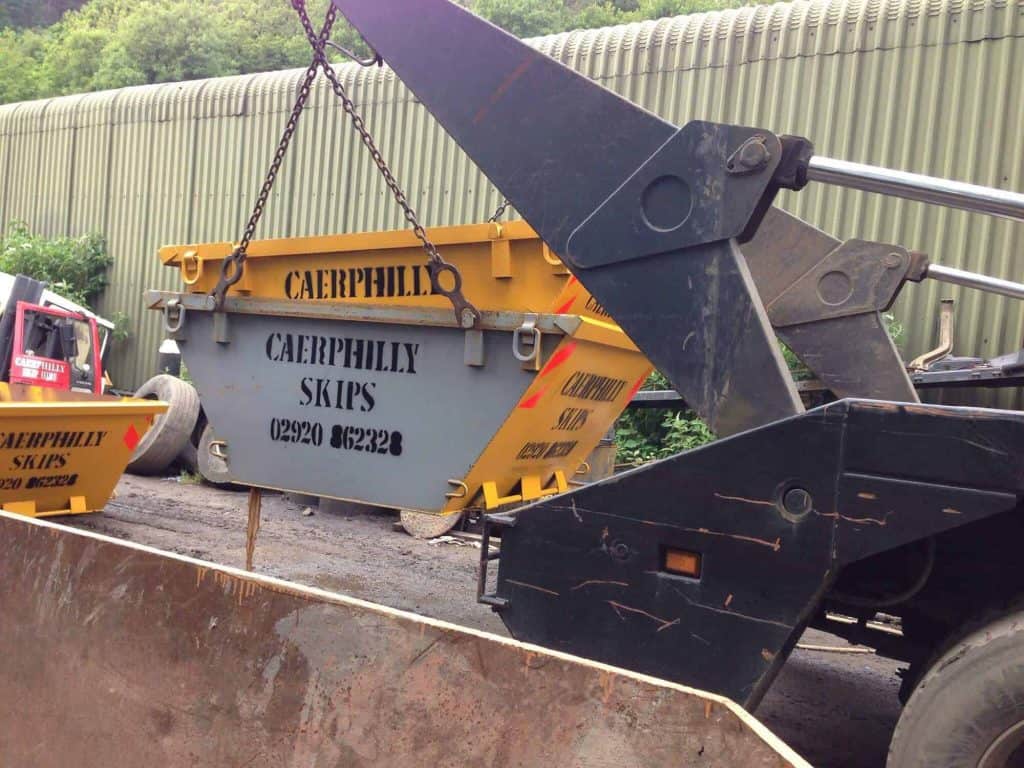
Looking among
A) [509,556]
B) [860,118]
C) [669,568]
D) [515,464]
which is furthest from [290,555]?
[860,118]

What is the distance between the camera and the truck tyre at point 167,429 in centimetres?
1096

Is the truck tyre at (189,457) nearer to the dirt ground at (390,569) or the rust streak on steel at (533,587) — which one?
the dirt ground at (390,569)

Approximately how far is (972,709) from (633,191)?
1.70 meters

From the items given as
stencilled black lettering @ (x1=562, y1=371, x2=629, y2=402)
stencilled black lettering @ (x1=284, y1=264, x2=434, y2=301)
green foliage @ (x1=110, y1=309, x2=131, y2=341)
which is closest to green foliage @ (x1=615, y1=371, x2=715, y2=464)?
stencilled black lettering @ (x1=562, y1=371, x2=629, y2=402)

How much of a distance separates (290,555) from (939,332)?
5740 mm

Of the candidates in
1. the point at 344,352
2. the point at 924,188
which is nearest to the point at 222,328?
the point at 344,352

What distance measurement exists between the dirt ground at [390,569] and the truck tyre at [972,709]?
147 cm

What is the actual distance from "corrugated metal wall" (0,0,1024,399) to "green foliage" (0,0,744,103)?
624 inches

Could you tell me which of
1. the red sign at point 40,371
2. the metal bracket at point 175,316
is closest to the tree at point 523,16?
the red sign at point 40,371

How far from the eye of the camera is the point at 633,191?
10.1 feet

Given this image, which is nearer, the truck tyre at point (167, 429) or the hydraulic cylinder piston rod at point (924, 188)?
the hydraulic cylinder piston rod at point (924, 188)

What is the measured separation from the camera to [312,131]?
13.1 metres

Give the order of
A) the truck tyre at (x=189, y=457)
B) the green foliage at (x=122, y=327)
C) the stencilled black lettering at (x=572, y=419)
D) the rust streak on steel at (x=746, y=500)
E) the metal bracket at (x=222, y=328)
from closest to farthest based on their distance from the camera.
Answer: the rust streak on steel at (x=746, y=500) < the stencilled black lettering at (x=572, y=419) < the metal bracket at (x=222, y=328) < the truck tyre at (x=189, y=457) < the green foliage at (x=122, y=327)

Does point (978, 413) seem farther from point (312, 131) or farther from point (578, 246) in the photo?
point (312, 131)
